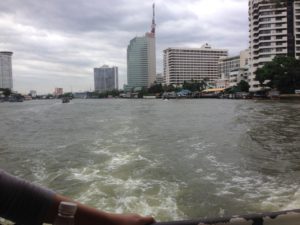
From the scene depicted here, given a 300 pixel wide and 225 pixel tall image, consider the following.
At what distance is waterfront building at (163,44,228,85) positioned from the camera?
152250 millimetres

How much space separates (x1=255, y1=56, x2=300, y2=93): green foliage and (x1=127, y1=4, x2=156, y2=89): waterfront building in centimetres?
10022

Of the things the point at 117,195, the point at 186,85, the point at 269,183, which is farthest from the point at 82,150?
the point at 186,85

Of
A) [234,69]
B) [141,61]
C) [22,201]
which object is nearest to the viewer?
[22,201]

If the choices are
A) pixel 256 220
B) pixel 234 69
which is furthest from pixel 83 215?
pixel 234 69

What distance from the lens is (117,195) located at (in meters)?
6.54

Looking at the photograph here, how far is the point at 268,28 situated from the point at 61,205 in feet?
300

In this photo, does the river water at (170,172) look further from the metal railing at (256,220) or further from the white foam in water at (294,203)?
the metal railing at (256,220)

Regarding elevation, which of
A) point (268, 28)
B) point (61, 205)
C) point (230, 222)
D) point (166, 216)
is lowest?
point (166, 216)

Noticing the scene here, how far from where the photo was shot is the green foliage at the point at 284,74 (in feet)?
224

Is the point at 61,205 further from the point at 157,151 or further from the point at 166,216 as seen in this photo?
the point at 157,151

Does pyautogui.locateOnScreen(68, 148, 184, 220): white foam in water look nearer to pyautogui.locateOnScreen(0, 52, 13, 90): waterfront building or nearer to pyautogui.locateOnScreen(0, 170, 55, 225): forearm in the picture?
pyautogui.locateOnScreen(0, 170, 55, 225): forearm

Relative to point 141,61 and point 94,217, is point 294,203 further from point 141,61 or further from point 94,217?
point 141,61

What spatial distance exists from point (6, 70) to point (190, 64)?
79930mm

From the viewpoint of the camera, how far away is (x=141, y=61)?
17375 cm
